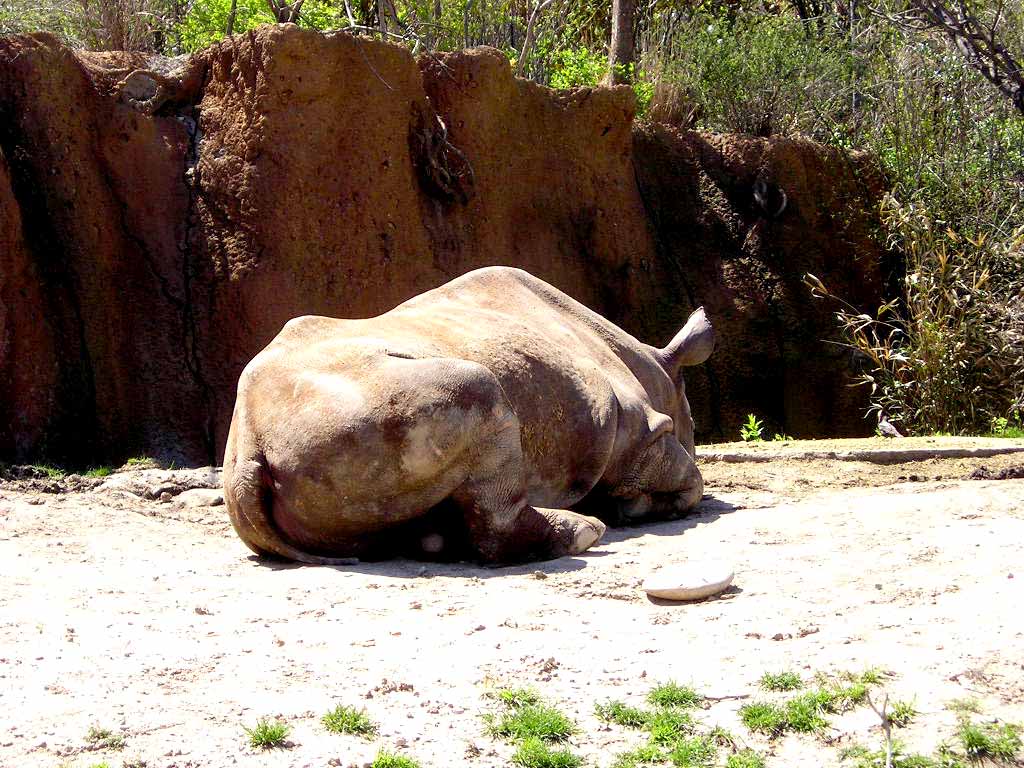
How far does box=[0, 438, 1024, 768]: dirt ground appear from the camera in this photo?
369 centimetres

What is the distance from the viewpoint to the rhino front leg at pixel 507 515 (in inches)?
225

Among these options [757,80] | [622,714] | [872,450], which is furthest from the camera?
[757,80]

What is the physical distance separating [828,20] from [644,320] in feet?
22.2

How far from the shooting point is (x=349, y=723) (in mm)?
3699

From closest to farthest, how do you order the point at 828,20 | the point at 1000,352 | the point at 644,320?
the point at 1000,352
the point at 644,320
the point at 828,20

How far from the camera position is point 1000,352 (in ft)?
37.3

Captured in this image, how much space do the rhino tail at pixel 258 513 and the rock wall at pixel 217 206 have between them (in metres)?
3.28

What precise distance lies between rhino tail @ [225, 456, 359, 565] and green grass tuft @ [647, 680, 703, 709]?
2075 mm

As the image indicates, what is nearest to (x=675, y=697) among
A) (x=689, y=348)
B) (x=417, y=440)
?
(x=417, y=440)

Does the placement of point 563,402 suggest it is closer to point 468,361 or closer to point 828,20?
point 468,361

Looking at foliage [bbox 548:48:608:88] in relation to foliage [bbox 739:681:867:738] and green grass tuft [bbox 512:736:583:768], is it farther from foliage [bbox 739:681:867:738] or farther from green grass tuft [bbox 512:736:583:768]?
green grass tuft [bbox 512:736:583:768]

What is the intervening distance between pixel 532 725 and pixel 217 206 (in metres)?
6.37

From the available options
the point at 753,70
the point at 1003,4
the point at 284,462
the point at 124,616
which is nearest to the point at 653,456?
the point at 284,462

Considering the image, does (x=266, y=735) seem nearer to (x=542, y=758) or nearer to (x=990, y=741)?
(x=542, y=758)
